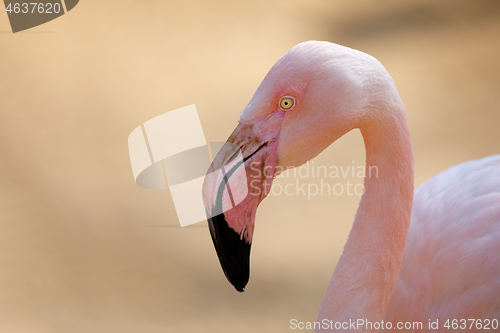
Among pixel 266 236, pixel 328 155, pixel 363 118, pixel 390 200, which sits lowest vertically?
pixel 266 236

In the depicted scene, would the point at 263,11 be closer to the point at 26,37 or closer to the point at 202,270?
the point at 26,37

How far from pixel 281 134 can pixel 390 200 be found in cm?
41

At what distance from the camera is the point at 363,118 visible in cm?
137

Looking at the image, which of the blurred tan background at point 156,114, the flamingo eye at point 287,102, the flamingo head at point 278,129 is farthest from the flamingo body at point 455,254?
the blurred tan background at point 156,114

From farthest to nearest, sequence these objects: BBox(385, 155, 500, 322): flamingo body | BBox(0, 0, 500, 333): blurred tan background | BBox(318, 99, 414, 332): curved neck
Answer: BBox(0, 0, 500, 333): blurred tan background → BBox(385, 155, 500, 322): flamingo body → BBox(318, 99, 414, 332): curved neck

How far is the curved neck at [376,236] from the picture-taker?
1431mm

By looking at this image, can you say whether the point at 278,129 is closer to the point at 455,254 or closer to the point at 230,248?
the point at 230,248

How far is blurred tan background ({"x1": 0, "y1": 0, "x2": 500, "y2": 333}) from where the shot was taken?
3070 mm

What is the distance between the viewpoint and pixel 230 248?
1363 mm

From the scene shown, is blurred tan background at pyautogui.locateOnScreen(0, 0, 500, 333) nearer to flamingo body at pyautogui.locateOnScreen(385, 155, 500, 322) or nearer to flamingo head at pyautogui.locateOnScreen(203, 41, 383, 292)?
flamingo body at pyautogui.locateOnScreen(385, 155, 500, 322)

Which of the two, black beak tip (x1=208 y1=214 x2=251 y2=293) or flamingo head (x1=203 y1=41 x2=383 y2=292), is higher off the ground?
flamingo head (x1=203 y1=41 x2=383 y2=292)

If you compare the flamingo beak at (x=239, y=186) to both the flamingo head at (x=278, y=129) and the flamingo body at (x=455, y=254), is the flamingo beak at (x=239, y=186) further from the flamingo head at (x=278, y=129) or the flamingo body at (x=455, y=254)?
the flamingo body at (x=455, y=254)

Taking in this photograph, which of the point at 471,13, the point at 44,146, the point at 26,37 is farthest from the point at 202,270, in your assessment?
the point at 471,13

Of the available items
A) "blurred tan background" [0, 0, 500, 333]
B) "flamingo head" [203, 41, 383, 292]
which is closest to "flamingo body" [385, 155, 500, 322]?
"flamingo head" [203, 41, 383, 292]
